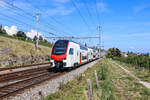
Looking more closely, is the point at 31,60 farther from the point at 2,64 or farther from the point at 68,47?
the point at 68,47

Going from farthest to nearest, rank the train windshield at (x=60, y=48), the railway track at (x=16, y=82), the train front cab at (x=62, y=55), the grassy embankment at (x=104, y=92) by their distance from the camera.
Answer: the train windshield at (x=60, y=48), the train front cab at (x=62, y=55), the railway track at (x=16, y=82), the grassy embankment at (x=104, y=92)

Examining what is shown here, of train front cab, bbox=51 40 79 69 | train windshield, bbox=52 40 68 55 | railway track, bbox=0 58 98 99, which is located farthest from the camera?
train windshield, bbox=52 40 68 55

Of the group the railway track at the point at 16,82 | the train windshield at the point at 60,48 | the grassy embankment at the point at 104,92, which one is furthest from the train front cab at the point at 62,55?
the grassy embankment at the point at 104,92

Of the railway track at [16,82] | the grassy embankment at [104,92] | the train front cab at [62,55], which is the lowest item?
the grassy embankment at [104,92]

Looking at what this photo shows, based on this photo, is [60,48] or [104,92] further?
[60,48]

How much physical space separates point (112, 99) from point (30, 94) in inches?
159

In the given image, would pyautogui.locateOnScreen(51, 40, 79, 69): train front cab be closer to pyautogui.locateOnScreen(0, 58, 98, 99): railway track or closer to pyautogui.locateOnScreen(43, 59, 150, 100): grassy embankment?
pyautogui.locateOnScreen(0, 58, 98, 99): railway track

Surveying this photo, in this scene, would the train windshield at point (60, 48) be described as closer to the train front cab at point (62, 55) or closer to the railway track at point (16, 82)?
the train front cab at point (62, 55)

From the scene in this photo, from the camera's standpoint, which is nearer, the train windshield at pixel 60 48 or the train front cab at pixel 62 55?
the train front cab at pixel 62 55

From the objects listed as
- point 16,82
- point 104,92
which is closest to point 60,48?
point 16,82

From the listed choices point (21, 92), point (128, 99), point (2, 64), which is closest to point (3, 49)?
point (2, 64)

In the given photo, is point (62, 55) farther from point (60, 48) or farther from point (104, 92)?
point (104, 92)

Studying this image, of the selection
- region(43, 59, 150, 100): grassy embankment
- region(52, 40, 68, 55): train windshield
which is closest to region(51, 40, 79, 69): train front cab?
region(52, 40, 68, 55): train windshield

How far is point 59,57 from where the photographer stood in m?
13.3
